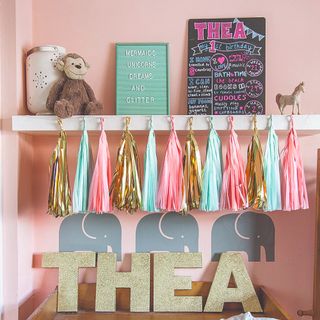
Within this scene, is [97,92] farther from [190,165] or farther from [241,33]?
[241,33]

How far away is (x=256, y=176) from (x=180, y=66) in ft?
1.82

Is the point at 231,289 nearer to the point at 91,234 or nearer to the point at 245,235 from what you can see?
the point at 245,235

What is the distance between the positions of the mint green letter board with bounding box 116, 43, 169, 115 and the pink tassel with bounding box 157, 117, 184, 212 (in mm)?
226

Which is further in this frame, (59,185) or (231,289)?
(231,289)

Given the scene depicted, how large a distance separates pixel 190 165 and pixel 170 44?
0.53m

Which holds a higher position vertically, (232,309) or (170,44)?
(170,44)

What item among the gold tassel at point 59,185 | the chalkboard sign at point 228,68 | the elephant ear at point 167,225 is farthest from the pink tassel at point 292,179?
the gold tassel at point 59,185

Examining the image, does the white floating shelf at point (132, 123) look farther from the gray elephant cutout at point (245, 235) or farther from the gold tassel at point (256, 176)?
the gray elephant cutout at point (245, 235)

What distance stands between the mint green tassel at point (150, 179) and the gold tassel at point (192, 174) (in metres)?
0.11

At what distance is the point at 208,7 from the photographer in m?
1.64

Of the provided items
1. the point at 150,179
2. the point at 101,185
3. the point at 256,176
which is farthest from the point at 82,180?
the point at 256,176

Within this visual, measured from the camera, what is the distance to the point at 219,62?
63.9 inches

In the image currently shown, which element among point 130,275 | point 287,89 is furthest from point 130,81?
point 130,275

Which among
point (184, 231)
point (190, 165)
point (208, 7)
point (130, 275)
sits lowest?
point (130, 275)
